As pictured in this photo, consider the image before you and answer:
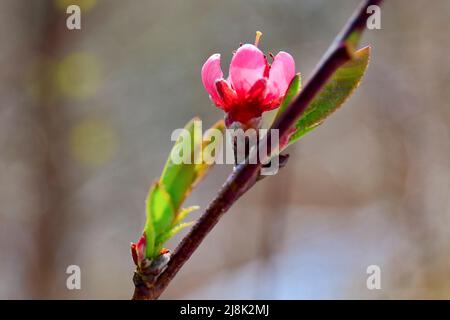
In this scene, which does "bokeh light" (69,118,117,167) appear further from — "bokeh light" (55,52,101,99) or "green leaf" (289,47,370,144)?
"green leaf" (289,47,370,144)

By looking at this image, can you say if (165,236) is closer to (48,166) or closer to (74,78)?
(74,78)

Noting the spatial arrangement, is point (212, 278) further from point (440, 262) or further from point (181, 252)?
point (181, 252)

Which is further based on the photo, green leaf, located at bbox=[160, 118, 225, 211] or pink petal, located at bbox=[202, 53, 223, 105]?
pink petal, located at bbox=[202, 53, 223, 105]

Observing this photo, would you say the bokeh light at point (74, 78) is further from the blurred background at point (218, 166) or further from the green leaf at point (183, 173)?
the green leaf at point (183, 173)

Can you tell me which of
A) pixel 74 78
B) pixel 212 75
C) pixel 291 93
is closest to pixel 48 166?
pixel 74 78

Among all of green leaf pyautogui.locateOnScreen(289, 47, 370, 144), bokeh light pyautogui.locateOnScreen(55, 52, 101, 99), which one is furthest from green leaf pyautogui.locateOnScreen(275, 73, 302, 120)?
bokeh light pyautogui.locateOnScreen(55, 52, 101, 99)
